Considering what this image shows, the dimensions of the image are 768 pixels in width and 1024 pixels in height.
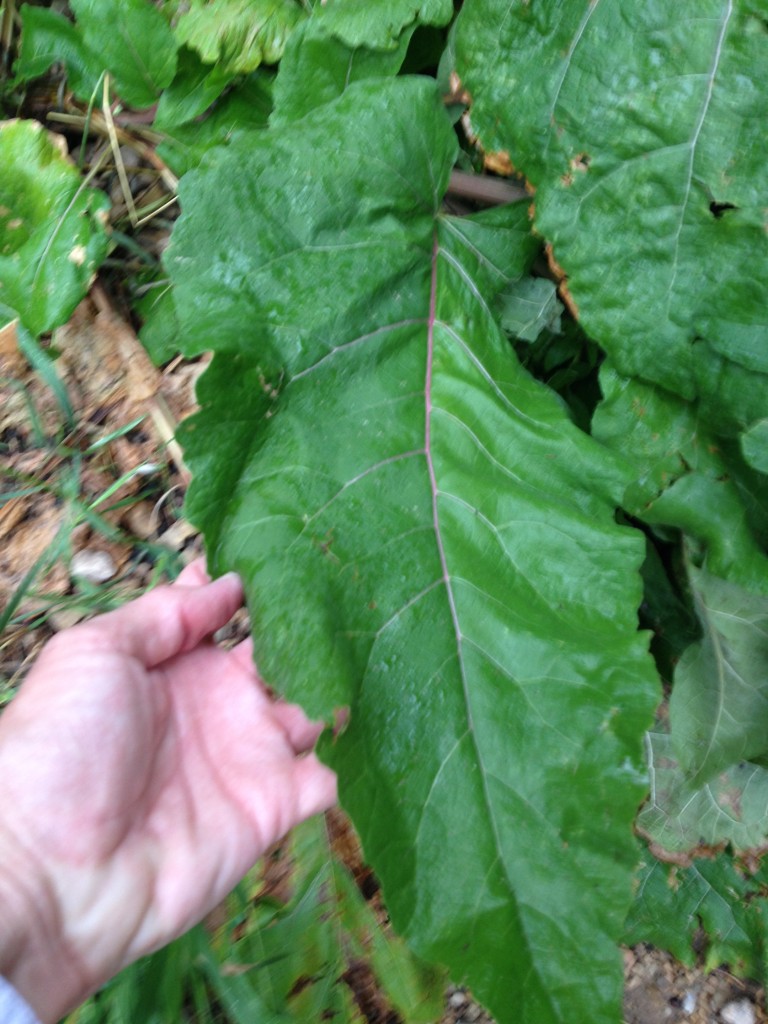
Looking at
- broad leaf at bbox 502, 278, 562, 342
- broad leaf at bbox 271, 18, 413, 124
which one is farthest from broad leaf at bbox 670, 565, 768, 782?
broad leaf at bbox 271, 18, 413, 124

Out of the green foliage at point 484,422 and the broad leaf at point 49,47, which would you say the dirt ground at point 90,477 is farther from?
the green foliage at point 484,422

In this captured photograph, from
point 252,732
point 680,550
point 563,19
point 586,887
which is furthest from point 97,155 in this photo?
point 586,887

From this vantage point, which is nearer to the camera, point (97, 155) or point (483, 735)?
point (483, 735)

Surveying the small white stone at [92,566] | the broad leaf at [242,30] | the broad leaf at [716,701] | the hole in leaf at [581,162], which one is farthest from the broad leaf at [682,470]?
the small white stone at [92,566]

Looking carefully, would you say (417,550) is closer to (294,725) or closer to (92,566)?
(294,725)

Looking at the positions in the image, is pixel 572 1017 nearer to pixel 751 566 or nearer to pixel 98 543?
pixel 751 566

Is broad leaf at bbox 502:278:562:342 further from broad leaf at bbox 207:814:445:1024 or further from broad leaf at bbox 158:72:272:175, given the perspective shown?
broad leaf at bbox 207:814:445:1024
